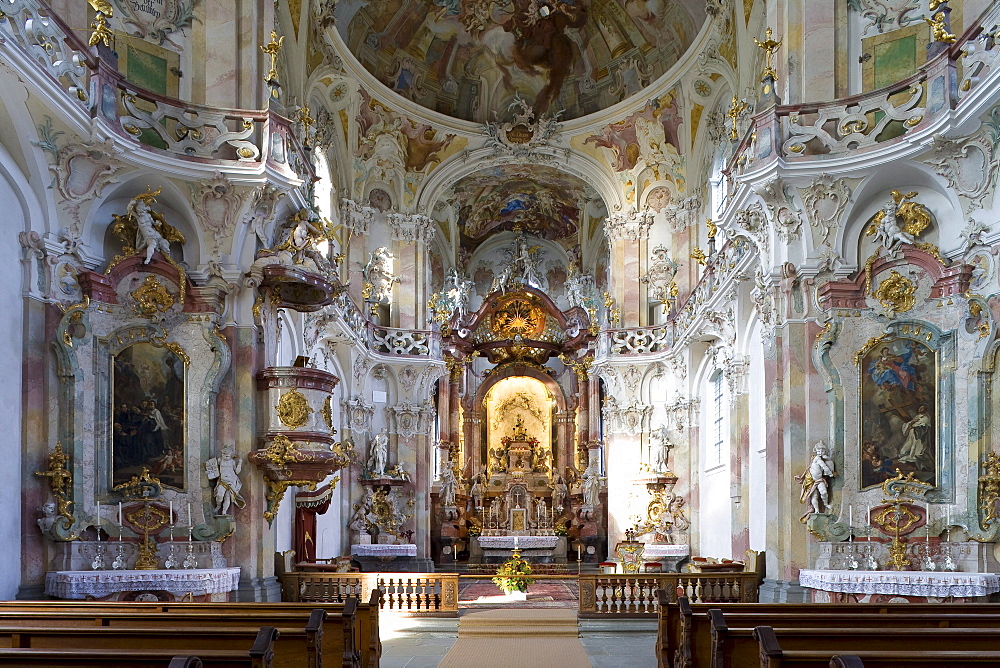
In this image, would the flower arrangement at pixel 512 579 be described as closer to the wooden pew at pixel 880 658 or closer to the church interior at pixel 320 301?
the church interior at pixel 320 301

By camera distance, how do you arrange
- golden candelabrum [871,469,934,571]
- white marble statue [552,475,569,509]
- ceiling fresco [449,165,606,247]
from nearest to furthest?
1. golden candelabrum [871,469,934,571]
2. ceiling fresco [449,165,606,247]
3. white marble statue [552,475,569,509]

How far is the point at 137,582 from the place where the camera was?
13.7 m

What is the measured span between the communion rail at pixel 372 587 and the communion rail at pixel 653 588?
2367mm

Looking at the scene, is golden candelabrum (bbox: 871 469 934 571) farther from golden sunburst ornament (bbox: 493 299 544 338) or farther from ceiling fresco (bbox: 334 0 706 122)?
golden sunburst ornament (bbox: 493 299 544 338)

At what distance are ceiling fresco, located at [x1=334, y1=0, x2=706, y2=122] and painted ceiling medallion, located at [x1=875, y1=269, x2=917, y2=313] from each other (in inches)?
399

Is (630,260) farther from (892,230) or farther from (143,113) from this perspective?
(143,113)

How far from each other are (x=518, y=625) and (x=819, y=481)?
18.0 feet

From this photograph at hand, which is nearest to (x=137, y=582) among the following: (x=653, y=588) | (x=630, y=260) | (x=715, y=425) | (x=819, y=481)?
(x=653, y=588)

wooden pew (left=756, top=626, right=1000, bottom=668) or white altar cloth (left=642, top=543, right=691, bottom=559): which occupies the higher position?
wooden pew (left=756, top=626, right=1000, bottom=668)

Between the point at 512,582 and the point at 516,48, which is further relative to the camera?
the point at 516,48

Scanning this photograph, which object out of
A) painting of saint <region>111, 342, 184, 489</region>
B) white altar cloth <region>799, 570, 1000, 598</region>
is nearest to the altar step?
white altar cloth <region>799, 570, 1000, 598</region>

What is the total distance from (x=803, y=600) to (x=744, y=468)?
15.3ft

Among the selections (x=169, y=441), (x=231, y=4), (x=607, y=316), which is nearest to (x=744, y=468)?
(x=607, y=316)

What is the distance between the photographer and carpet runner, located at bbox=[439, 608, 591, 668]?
12680mm
